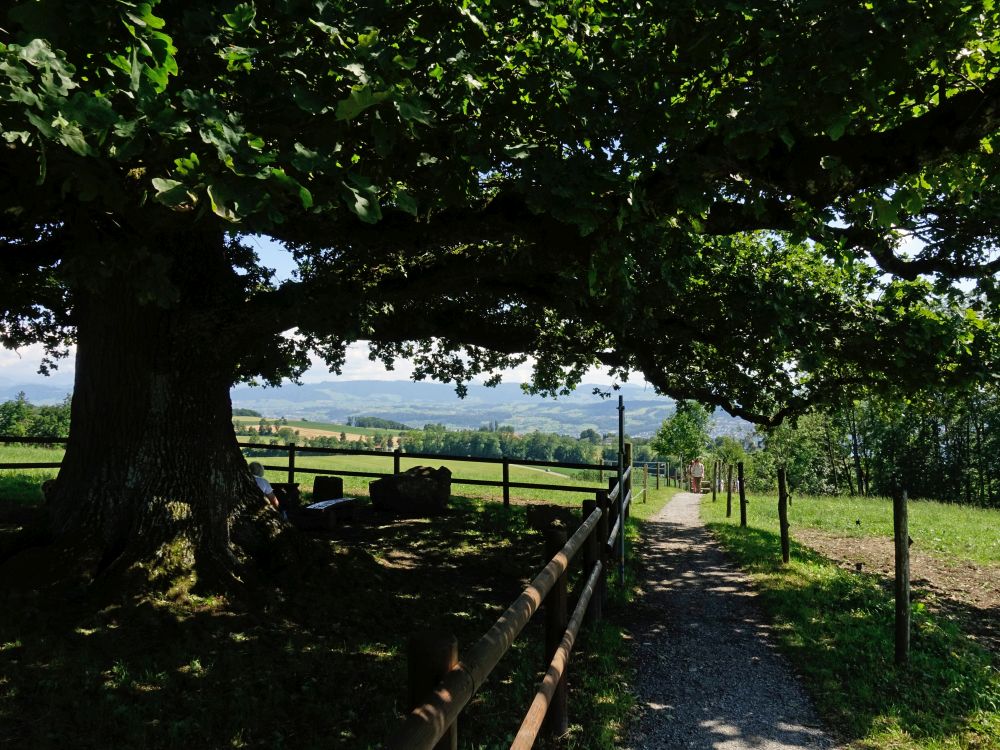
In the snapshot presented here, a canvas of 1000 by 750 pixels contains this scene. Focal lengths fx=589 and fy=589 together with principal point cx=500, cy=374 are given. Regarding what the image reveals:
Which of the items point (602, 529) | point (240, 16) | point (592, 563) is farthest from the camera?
point (602, 529)

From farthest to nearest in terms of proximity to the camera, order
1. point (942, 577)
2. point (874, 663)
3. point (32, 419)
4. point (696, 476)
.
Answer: point (32, 419)
point (696, 476)
point (942, 577)
point (874, 663)

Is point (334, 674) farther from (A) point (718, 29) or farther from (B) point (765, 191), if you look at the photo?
(A) point (718, 29)

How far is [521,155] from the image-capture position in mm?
4543

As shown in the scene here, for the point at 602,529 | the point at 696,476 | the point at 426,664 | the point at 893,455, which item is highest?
the point at 426,664

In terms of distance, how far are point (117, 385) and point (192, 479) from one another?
1344 millimetres

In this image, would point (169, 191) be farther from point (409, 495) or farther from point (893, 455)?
point (893, 455)

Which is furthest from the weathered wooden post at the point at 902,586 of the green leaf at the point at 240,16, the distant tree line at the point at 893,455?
the distant tree line at the point at 893,455

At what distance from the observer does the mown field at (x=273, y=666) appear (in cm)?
412

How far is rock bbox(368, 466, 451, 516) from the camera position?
13281 millimetres

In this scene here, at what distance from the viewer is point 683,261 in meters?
5.62

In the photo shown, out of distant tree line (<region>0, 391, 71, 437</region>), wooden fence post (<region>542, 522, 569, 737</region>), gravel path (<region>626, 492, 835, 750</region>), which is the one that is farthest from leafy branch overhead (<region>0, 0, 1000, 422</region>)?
distant tree line (<region>0, 391, 71, 437</region>)

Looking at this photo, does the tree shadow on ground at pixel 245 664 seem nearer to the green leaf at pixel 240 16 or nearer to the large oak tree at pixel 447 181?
the large oak tree at pixel 447 181

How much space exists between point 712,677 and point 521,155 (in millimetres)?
4913

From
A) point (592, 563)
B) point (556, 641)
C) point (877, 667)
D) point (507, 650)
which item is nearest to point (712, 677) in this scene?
point (592, 563)
